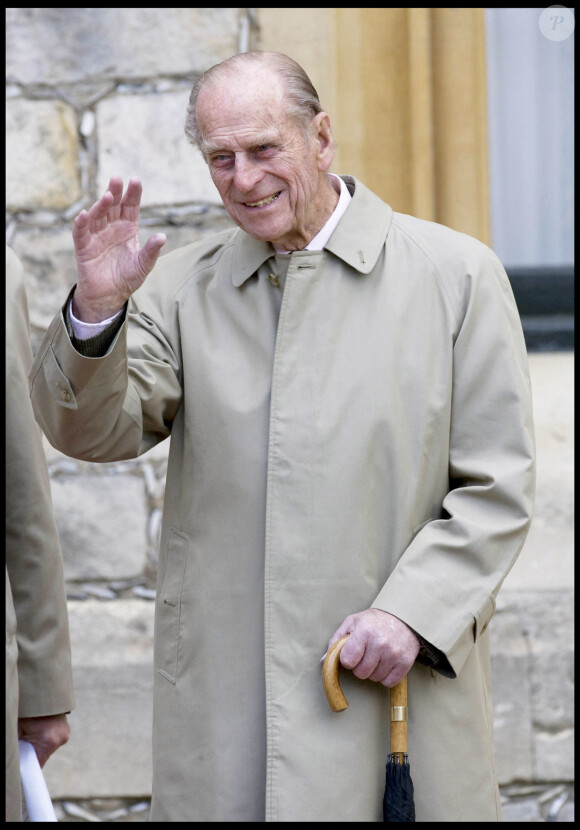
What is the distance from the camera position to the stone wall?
3.54 metres

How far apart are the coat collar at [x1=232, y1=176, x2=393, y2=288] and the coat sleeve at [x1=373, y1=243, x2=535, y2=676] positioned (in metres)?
0.18

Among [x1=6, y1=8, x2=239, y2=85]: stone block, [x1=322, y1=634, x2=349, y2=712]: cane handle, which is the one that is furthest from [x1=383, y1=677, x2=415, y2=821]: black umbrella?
[x1=6, y1=8, x2=239, y2=85]: stone block

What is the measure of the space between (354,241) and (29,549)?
2.96ft

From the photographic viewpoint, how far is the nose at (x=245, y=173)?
7.44ft

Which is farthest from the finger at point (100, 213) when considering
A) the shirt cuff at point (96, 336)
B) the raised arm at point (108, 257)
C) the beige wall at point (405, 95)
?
the beige wall at point (405, 95)

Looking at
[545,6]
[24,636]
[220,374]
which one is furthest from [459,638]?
[545,6]

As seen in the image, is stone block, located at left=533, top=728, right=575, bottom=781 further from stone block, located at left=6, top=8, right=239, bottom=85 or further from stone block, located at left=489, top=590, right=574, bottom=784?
stone block, located at left=6, top=8, right=239, bottom=85

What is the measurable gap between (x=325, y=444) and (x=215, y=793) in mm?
726

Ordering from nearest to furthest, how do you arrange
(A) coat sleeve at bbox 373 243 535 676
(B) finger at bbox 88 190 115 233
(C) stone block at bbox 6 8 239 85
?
(B) finger at bbox 88 190 115 233
(A) coat sleeve at bbox 373 243 535 676
(C) stone block at bbox 6 8 239 85

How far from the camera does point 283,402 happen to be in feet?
7.61

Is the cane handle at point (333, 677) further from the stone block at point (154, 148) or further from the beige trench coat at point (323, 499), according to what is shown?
the stone block at point (154, 148)

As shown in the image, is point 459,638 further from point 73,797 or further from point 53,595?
point 73,797

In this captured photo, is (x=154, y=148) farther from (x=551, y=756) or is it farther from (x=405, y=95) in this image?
(x=551, y=756)

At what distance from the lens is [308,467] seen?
229cm
